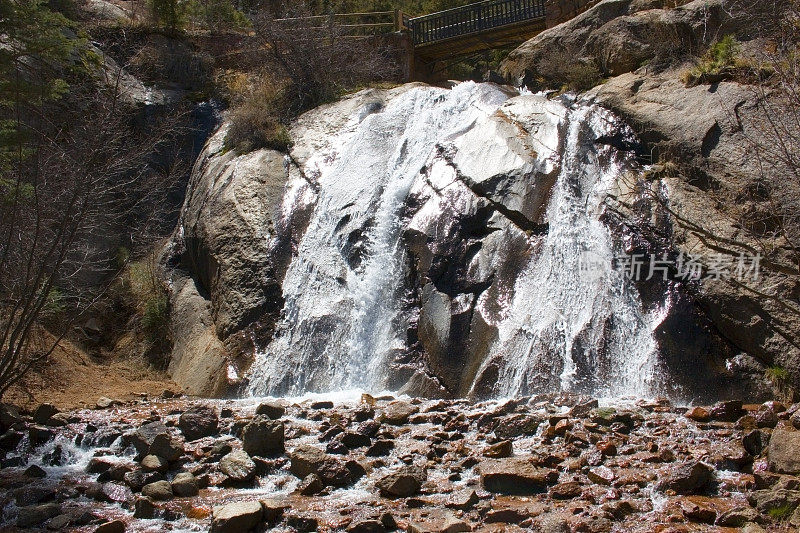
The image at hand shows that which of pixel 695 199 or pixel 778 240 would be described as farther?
pixel 695 199

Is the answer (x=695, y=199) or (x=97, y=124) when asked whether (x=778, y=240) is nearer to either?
(x=695, y=199)

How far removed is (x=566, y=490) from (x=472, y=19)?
18220 millimetres

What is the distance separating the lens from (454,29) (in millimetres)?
21484

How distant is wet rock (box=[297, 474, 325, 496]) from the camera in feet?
20.2

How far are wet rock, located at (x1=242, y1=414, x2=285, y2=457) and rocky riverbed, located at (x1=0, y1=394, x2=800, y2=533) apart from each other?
0.01m

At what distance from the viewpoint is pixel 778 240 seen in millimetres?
9117

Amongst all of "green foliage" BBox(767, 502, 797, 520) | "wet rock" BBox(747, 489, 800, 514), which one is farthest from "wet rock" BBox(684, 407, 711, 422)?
"green foliage" BBox(767, 502, 797, 520)

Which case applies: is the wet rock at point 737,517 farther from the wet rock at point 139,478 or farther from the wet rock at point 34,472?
the wet rock at point 34,472

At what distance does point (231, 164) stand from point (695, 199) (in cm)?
935

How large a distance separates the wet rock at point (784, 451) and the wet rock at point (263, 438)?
14.7 feet

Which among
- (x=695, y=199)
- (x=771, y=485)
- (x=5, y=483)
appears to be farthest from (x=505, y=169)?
(x=5, y=483)

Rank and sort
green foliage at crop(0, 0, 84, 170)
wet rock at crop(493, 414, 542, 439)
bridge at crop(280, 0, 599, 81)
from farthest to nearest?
bridge at crop(280, 0, 599, 81) → green foliage at crop(0, 0, 84, 170) → wet rock at crop(493, 414, 542, 439)

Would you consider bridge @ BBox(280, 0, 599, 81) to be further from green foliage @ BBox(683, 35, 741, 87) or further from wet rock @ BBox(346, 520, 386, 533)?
wet rock @ BBox(346, 520, 386, 533)

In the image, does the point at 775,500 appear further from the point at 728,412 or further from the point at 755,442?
the point at 728,412
